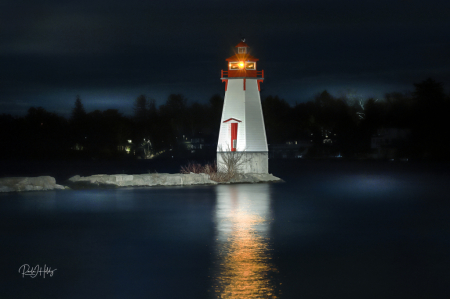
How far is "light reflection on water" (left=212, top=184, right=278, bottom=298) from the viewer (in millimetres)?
8445

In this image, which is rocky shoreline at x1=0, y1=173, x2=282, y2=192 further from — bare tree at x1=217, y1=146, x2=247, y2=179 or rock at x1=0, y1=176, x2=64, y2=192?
bare tree at x1=217, y1=146, x2=247, y2=179

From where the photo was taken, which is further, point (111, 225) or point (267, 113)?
point (267, 113)

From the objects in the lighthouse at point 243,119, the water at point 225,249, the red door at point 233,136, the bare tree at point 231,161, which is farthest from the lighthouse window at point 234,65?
the water at point 225,249

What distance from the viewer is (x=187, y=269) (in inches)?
388

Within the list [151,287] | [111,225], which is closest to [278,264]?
[151,287]

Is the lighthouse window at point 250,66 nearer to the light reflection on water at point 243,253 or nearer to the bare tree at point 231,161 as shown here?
the bare tree at point 231,161

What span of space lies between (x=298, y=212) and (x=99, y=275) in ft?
37.0

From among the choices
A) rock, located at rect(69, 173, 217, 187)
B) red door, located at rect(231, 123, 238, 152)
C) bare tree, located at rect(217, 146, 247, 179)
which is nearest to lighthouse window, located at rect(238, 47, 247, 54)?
red door, located at rect(231, 123, 238, 152)

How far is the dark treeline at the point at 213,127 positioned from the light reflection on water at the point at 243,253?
2424 inches

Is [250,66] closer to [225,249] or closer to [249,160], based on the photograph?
[249,160]

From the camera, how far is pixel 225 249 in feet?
38.5

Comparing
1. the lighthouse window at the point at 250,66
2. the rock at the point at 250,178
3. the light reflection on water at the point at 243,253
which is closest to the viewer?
the light reflection on water at the point at 243,253

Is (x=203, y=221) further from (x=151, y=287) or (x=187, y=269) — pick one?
(x=151, y=287)

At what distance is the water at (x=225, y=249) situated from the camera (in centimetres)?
862
